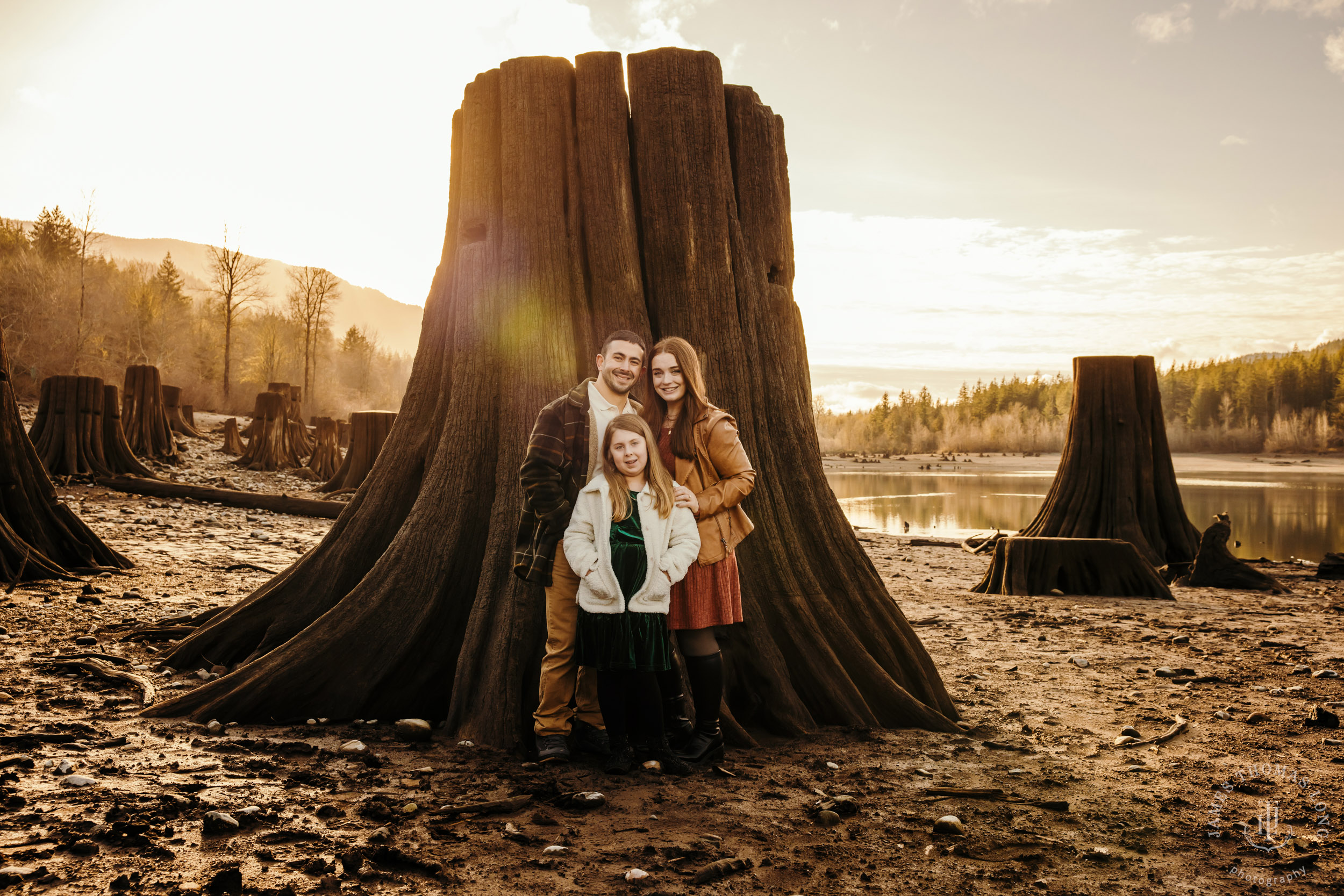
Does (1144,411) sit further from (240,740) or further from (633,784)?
(240,740)

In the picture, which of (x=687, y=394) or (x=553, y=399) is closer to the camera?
(x=687, y=394)

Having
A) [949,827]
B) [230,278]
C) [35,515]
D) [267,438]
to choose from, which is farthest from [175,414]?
[949,827]

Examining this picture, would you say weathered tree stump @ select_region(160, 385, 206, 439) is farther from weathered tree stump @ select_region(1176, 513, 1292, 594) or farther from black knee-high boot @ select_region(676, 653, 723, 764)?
weathered tree stump @ select_region(1176, 513, 1292, 594)

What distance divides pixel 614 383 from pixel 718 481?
70cm

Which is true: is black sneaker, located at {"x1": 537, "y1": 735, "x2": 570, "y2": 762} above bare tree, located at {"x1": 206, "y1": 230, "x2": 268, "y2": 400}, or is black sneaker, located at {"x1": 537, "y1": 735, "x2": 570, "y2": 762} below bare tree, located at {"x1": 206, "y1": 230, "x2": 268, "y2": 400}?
below

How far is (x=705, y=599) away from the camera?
12.6 feet

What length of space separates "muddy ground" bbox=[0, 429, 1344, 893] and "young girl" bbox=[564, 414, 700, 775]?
0.29 m

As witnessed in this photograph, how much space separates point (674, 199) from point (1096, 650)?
494cm

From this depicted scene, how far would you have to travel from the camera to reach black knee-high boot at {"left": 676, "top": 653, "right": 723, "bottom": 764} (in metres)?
3.74

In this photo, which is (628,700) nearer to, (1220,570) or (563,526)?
(563,526)

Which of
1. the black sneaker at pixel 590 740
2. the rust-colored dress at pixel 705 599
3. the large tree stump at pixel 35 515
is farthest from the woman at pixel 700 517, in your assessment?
the large tree stump at pixel 35 515

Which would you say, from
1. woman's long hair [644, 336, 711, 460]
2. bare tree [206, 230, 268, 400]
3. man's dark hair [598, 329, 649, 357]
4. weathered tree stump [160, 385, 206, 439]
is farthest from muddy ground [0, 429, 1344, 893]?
bare tree [206, 230, 268, 400]

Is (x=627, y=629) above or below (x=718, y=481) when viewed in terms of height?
below

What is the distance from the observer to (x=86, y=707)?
4.18 m
